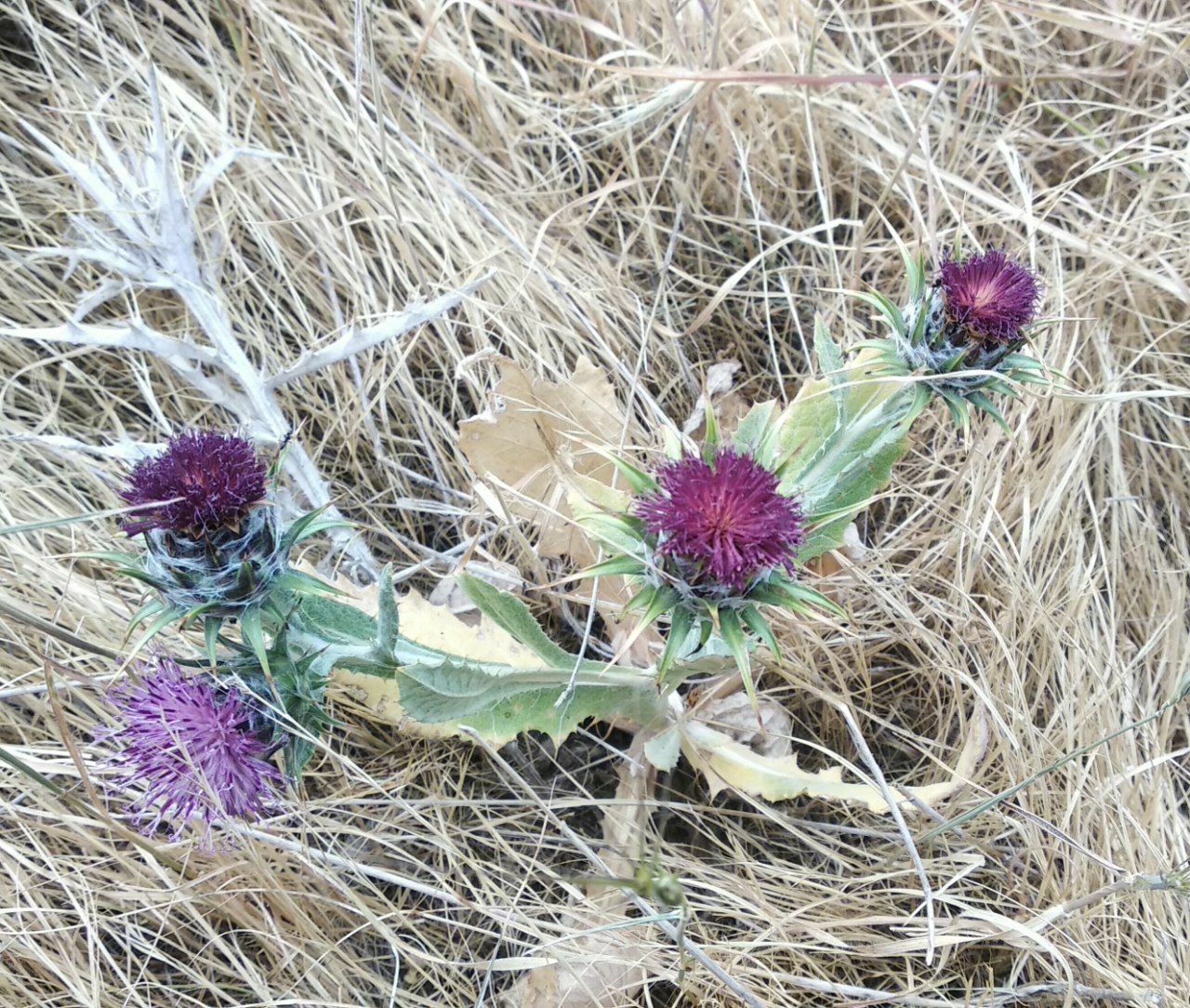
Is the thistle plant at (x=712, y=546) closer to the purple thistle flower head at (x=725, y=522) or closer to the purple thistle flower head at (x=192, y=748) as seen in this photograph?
the purple thistle flower head at (x=725, y=522)

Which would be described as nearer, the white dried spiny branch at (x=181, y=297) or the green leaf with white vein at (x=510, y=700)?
the green leaf with white vein at (x=510, y=700)

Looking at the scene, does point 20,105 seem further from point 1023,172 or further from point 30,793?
point 1023,172

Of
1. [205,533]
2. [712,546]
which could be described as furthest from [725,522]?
[205,533]

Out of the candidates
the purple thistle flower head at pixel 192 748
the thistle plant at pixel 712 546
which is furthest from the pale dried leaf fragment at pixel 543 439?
the purple thistle flower head at pixel 192 748

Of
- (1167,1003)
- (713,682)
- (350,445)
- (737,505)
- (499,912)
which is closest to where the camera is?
(737,505)

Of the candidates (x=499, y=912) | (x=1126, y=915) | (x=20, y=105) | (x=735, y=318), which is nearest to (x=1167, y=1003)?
(x=1126, y=915)

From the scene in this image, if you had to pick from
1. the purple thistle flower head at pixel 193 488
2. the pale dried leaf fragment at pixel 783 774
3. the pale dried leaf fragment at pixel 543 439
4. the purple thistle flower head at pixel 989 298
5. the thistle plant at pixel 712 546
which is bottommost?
the pale dried leaf fragment at pixel 783 774
